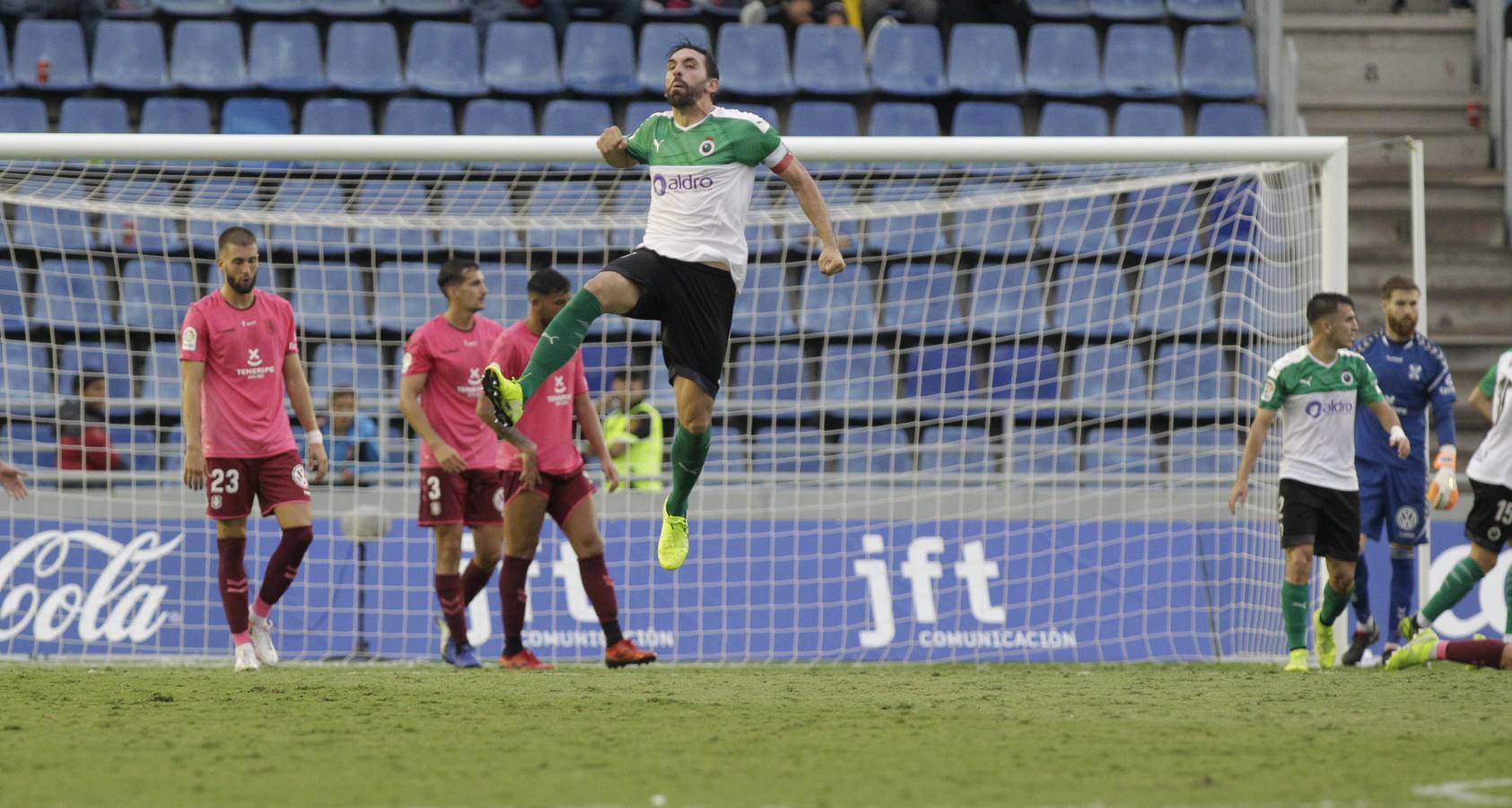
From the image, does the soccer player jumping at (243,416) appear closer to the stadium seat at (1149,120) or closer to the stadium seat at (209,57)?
the stadium seat at (209,57)

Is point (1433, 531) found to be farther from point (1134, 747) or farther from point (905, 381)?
point (1134, 747)

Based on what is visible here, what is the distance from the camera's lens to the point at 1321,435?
348 inches

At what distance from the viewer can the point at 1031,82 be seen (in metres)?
15.1

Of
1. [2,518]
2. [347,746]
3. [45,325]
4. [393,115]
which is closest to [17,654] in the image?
[2,518]

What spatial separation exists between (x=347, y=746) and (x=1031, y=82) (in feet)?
36.8

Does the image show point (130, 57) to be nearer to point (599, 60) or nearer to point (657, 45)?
point (599, 60)

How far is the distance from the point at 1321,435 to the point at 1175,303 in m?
3.70

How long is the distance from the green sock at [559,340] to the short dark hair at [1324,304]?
4024 mm

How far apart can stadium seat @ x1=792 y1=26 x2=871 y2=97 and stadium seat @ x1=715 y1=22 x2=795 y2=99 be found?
5.4 inches

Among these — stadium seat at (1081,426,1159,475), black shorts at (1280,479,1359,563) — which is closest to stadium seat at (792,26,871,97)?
stadium seat at (1081,426,1159,475)

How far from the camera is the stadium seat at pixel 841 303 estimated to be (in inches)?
502

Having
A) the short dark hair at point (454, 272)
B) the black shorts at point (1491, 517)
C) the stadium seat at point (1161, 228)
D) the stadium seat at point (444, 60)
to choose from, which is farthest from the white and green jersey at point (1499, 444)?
the stadium seat at point (444, 60)

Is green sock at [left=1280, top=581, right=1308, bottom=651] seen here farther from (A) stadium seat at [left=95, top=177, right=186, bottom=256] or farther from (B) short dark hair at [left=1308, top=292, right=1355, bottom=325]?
(A) stadium seat at [left=95, top=177, right=186, bottom=256]

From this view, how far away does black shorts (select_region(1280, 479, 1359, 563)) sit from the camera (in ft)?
29.0
